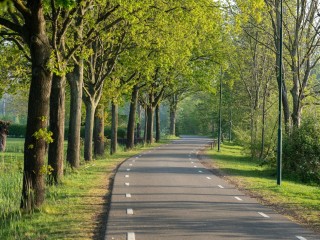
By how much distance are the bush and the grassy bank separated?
10399 mm

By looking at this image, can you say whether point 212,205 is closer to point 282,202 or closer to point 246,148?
point 282,202

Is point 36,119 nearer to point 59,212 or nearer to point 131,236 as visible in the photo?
point 59,212

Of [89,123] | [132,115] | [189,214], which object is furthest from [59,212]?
[132,115]

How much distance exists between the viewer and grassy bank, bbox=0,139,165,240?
980cm

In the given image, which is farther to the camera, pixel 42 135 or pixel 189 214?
pixel 189 214

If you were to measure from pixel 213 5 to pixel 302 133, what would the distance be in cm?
855

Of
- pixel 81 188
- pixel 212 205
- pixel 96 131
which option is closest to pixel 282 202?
pixel 212 205

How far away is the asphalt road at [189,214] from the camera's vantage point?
32.0 feet

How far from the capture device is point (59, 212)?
1192 cm

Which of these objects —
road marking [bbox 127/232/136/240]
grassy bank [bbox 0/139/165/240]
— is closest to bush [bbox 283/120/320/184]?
grassy bank [bbox 0/139/165/240]

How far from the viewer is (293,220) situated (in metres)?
11.9

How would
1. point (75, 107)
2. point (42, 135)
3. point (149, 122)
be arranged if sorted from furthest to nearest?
point (149, 122)
point (75, 107)
point (42, 135)

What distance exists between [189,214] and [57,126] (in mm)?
6672

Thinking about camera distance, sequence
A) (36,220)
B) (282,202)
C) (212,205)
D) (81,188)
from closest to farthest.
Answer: (36,220) < (212,205) < (282,202) < (81,188)
